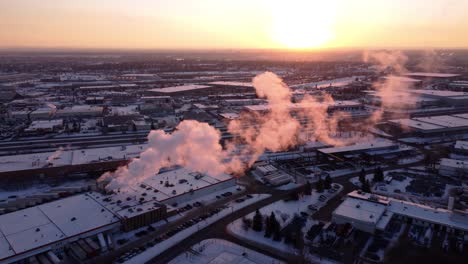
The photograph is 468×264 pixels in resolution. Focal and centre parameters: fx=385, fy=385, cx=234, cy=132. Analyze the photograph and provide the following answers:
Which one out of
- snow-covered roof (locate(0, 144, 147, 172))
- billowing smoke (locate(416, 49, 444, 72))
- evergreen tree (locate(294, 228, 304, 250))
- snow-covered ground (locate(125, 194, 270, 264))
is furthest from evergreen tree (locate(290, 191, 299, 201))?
billowing smoke (locate(416, 49, 444, 72))

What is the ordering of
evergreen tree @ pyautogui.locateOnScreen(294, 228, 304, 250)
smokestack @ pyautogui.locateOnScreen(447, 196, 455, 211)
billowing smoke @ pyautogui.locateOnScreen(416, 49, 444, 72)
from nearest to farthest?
evergreen tree @ pyautogui.locateOnScreen(294, 228, 304, 250) < smokestack @ pyautogui.locateOnScreen(447, 196, 455, 211) < billowing smoke @ pyautogui.locateOnScreen(416, 49, 444, 72)

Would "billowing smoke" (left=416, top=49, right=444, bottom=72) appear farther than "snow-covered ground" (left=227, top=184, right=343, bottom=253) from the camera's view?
Yes

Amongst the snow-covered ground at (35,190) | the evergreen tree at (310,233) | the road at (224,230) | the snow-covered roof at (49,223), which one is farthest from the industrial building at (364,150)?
the snow-covered ground at (35,190)

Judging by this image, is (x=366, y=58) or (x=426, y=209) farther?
(x=366, y=58)

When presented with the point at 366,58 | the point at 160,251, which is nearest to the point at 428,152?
the point at 160,251

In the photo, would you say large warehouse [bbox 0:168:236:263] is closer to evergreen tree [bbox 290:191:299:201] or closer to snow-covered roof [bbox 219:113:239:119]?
evergreen tree [bbox 290:191:299:201]

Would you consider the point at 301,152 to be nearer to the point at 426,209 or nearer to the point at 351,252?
the point at 426,209

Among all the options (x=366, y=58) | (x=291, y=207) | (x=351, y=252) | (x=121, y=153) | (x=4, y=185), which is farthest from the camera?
(x=366, y=58)

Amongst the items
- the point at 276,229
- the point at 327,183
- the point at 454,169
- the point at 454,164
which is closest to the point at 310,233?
the point at 276,229
